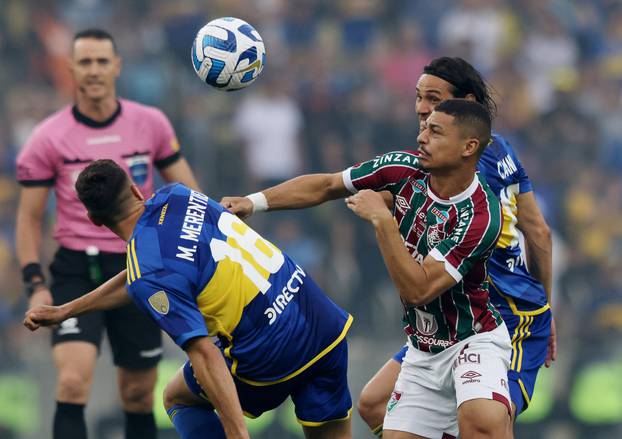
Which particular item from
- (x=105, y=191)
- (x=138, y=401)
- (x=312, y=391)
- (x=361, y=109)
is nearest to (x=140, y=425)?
(x=138, y=401)

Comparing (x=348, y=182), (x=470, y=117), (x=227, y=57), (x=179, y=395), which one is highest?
(x=227, y=57)

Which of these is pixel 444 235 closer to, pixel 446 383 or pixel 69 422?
pixel 446 383

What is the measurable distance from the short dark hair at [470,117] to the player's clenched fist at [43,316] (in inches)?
78.9

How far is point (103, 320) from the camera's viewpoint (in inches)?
280

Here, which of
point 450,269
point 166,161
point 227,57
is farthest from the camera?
point 166,161

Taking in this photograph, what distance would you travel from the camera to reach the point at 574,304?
11570 mm

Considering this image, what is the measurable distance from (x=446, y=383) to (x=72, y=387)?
7.75ft

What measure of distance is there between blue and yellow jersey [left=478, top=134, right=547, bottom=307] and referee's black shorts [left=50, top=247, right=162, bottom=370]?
7.96 ft

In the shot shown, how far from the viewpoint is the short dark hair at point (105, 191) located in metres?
5.01

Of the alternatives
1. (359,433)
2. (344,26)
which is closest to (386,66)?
(344,26)

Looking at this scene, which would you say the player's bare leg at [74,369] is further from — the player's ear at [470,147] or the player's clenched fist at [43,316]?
the player's ear at [470,147]

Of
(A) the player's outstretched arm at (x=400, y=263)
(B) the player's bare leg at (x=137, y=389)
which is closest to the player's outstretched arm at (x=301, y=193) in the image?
(A) the player's outstretched arm at (x=400, y=263)

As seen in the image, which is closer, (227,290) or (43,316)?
(227,290)

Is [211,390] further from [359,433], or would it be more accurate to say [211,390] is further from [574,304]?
[574,304]
